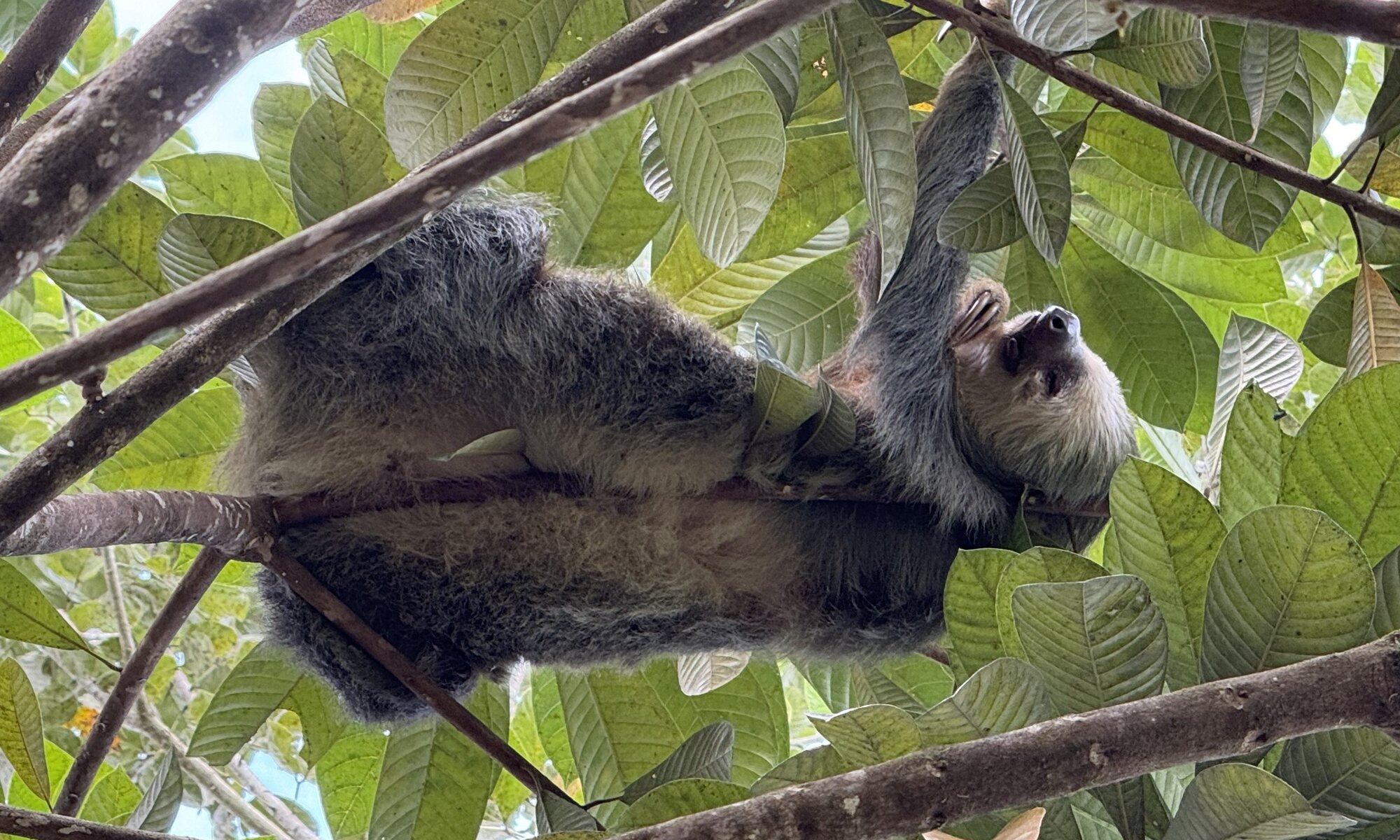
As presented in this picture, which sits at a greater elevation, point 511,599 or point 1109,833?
point 511,599

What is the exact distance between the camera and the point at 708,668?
3396mm

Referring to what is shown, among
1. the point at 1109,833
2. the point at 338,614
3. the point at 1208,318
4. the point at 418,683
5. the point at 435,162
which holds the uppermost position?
the point at 1208,318

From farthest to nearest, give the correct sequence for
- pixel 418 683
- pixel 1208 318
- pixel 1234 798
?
pixel 1208 318 < pixel 418 683 < pixel 1234 798

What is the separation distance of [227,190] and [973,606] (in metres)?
1.96

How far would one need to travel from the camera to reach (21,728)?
263cm

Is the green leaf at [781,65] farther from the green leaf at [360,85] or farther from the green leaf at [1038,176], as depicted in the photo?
the green leaf at [360,85]

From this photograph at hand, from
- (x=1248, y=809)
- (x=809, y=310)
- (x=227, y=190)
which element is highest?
(x=227, y=190)

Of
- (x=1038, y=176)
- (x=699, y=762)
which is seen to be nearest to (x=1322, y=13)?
(x=1038, y=176)

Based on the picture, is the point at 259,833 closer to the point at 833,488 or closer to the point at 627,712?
the point at 627,712

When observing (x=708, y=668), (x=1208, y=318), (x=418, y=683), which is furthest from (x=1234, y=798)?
(x=1208, y=318)

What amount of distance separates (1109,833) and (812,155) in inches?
69.9

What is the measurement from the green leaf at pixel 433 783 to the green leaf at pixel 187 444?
2.89ft

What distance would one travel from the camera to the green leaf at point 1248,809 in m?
1.78

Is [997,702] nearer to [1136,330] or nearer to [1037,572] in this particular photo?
[1037,572]
